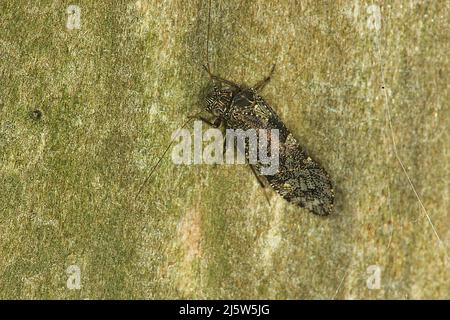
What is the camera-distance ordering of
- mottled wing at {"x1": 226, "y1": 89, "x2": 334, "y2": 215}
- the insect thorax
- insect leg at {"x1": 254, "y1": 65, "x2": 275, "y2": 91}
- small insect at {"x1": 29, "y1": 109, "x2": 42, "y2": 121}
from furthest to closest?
small insect at {"x1": 29, "y1": 109, "x2": 42, "y2": 121} → insect leg at {"x1": 254, "y1": 65, "x2": 275, "y2": 91} → the insect thorax → mottled wing at {"x1": 226, "y1": 89, "x2": 334, "y2": 215}

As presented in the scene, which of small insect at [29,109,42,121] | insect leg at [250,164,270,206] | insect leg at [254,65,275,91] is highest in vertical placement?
insect leg at [254,65,275,91]

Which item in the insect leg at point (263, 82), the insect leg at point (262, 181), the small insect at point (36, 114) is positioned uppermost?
the insect leg at point (263, 82)

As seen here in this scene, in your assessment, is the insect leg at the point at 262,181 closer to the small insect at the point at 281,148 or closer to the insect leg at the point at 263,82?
the small insect at the point at 281,148

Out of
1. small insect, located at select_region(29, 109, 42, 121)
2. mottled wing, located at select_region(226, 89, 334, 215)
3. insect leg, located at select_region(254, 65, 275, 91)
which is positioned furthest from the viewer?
small insect, located at select_region(29, 109, 42, 121)

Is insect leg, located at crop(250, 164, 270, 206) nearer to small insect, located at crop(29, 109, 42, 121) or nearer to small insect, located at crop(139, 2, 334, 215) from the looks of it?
small insect, located at crop(139, 2, 334, 215)

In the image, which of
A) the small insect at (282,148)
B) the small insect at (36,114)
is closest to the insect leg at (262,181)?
the small insect at (282,148)

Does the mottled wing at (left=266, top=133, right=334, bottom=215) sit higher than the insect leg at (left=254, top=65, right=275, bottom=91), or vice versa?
the insect leg at (left=254, top=65, right=275, bottom=91)

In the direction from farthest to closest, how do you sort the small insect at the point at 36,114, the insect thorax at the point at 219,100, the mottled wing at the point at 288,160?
the small insect at the point at 36,114 → the insect thorax at the point at 219,100 → the mottled wing at the point at 288,160

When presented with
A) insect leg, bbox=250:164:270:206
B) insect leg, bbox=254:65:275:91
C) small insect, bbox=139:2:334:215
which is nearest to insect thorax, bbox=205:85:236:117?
small insect, bbox=139:2:334:215

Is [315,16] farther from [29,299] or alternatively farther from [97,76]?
A: [29,299]

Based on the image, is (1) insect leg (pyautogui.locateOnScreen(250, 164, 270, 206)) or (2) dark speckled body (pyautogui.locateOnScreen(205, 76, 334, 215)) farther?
(1) insect leg (pyautogui.locateOnScreen(250, 164, 270, 206))
